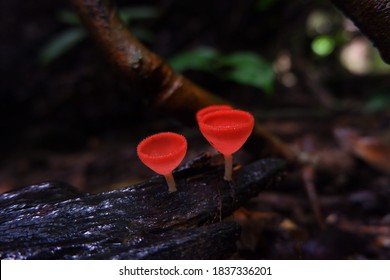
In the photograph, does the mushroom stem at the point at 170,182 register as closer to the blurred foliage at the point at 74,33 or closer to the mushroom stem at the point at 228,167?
the mushroom stem at the point at 228,167

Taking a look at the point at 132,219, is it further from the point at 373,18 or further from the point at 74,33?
the point at 74,33

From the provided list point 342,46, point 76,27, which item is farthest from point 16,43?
point 342,46

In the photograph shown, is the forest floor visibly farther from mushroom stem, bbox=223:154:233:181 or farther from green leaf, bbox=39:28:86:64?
mushroom stem, bbox=223:154:233:181

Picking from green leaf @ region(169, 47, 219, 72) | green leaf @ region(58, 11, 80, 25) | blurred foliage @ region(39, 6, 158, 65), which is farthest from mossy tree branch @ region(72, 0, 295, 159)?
green leaf @ region(58, 11, 80, 25)

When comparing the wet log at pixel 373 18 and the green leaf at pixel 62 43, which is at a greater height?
the green leaf at pixel 62 43

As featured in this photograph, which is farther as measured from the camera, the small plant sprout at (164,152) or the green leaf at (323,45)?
the green leaf at (323,45)

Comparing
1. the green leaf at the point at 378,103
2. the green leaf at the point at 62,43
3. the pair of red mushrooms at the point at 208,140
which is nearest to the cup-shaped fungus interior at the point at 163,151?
the pair of red mushrooms at the point at 208,140

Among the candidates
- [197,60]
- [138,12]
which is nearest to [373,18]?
[197,60]
